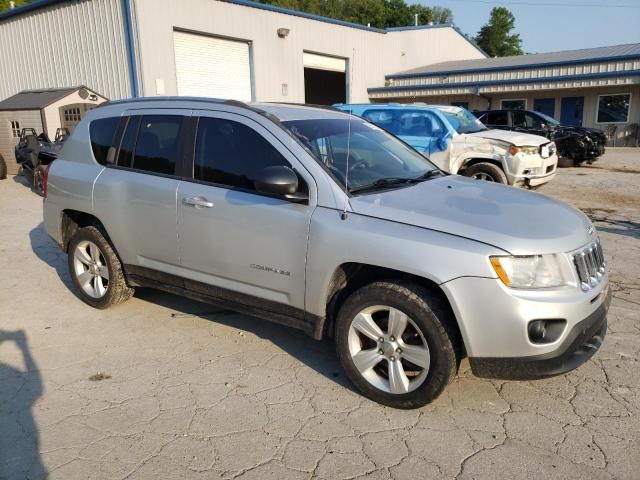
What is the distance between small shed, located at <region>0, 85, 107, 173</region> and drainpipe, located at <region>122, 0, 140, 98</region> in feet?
6.93

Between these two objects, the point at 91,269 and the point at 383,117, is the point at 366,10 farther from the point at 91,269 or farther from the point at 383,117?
the point at 91,269

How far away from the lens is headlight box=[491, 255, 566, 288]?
2.84m

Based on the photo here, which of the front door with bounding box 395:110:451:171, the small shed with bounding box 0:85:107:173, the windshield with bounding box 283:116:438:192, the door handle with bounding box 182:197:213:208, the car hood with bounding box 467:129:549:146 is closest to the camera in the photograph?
the windshield with bounding box 283:116:438:192

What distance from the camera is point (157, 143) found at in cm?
433

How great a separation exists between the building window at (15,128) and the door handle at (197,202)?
1177cm

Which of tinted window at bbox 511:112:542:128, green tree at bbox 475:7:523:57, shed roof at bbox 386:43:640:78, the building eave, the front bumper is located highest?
green tree at bbox 475:7:523:57

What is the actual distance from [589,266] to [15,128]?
14.2 meters

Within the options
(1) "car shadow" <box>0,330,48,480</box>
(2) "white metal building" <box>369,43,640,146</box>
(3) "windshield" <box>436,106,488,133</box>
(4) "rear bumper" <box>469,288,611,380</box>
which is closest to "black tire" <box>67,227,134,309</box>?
(1) "car shadow" <box>0,330,48,480</box>

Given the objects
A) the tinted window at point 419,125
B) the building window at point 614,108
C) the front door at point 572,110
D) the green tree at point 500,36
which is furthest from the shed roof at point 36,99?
the green tree at point 500,36

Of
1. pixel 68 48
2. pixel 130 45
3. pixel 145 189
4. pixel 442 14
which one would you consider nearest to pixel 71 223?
pixel 145 189

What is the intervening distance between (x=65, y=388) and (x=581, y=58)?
2550 centimetres

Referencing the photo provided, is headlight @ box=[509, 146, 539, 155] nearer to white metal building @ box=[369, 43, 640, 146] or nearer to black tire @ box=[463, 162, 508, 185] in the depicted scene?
black tire @ box=[463, 162, 508, 185]

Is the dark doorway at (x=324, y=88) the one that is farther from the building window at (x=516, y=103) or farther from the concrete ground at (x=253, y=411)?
the concrete ground at (x=253, y=411)

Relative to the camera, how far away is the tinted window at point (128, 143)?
14.8ft
